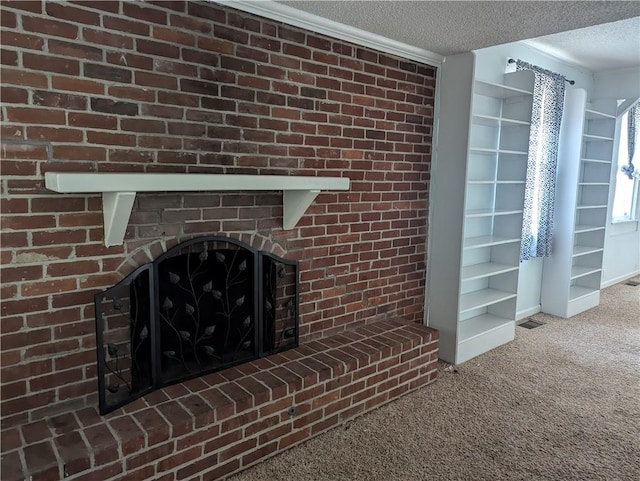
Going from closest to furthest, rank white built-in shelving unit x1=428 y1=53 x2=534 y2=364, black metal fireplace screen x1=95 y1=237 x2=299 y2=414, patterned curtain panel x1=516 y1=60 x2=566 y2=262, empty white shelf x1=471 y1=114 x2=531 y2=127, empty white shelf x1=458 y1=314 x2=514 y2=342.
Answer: black metal fireplace screen x1=95 y1=237 x2=299 y2=414
white built-in shelving unit x1=428 y1=53 x2=534 y2=364
empty white shelf x1=471 y1=114 x2=531 y2=127
empty white shelf x1=458 y1=314 x2=514 y2=342
patterned curtain panel x1=516 y1=60 x2=566 y2=262

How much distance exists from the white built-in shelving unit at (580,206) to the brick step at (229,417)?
2.19 meters

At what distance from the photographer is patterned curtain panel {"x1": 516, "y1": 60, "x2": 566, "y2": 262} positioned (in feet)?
12.8

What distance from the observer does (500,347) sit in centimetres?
360

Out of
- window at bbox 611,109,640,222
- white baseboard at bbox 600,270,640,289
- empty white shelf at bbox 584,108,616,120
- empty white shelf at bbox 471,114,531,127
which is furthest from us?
white baseboard at bbox 600,270,640,289

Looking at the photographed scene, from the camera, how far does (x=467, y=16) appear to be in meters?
2.38

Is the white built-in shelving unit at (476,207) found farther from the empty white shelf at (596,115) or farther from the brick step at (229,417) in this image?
the empty white shelf at (596,115)

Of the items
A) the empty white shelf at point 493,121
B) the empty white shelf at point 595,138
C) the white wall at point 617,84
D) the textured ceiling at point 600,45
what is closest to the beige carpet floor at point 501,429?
the empty white shelf at point 493,121

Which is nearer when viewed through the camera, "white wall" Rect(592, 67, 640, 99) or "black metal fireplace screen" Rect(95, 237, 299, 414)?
"black metal fireplace screen" Rect(95, 237, 299, 414)

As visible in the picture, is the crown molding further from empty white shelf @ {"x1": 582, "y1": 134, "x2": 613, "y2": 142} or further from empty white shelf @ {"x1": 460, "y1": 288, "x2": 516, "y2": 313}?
empty white shelf @ {"x1": 582, "y1": 134, "x2": 613, "y2": 142}

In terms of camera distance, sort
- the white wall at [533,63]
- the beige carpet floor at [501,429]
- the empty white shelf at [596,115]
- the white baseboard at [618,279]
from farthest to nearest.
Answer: the white baseboard at [618,279] → the empty white shelf at [596,115] → the white wall at [533,63] → the beige carpet floor at [501,429]

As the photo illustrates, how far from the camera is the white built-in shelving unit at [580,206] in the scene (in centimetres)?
425

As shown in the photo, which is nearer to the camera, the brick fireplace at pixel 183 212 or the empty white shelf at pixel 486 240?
the brick fireplace at pixel 183 212

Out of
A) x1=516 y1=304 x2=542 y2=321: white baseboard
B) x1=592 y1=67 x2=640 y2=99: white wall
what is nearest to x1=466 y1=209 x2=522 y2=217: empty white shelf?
x1=516 y1=304 x2=542 y2=321: white baseboard

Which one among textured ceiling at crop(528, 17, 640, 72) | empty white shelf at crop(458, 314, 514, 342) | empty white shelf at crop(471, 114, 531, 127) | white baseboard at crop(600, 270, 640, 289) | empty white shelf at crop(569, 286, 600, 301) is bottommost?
white baseboard at crop(600, 270, 640, 289)
